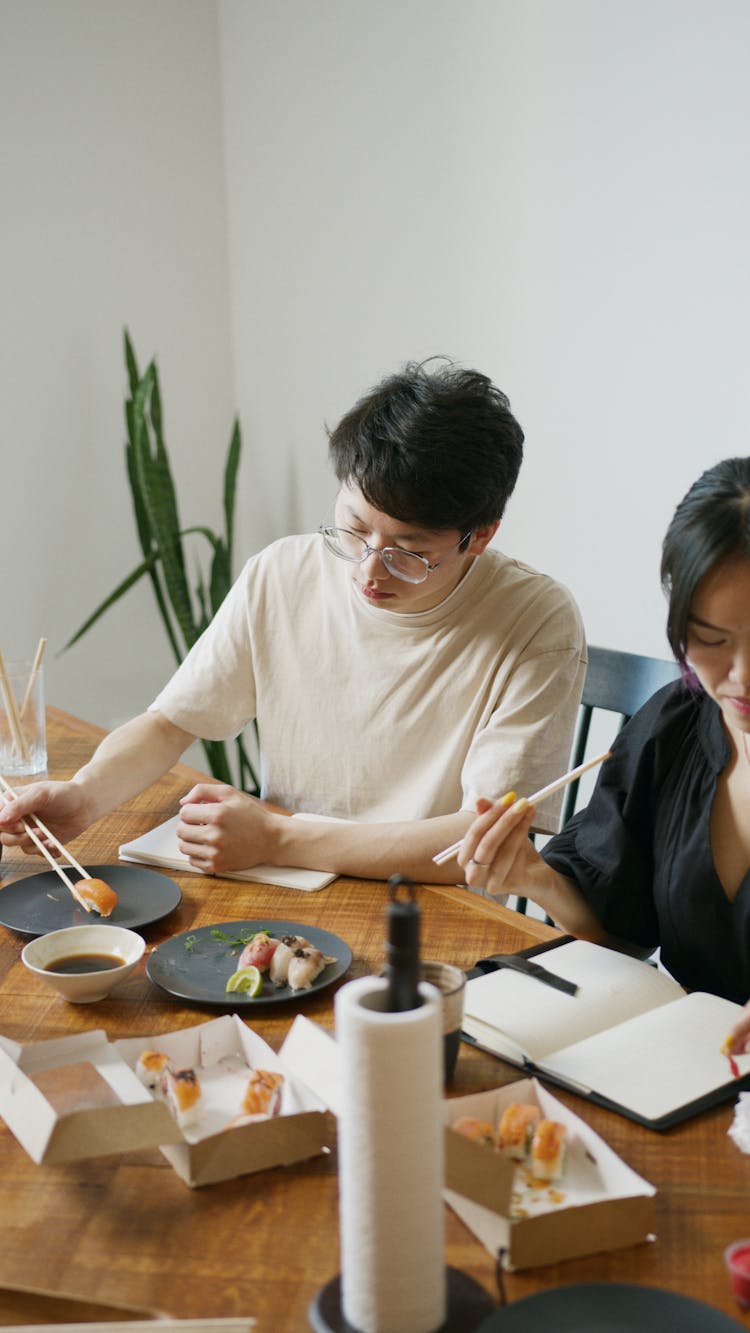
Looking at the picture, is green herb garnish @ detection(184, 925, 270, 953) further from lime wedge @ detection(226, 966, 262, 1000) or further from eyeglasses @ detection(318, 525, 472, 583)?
eyeglasses @ detection(318, 525, 472, 583)

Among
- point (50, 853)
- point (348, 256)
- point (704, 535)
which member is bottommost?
point (50, 853)

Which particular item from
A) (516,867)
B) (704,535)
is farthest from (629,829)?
(704,535)

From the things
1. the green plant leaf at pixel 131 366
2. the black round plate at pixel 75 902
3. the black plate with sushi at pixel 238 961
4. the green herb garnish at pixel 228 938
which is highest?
the green plant leaf at pixel 131 366

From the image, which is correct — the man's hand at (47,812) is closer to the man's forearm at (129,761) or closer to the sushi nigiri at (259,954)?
the man's forearm at (129,761)

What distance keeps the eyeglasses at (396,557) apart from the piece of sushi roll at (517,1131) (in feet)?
3.02

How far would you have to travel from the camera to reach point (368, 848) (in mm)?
1749

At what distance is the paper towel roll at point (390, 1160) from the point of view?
2.61 ft

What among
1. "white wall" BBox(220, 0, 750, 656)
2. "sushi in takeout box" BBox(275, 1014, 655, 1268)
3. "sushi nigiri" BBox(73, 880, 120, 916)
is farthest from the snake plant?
"sushi in takeout box" BBox(275, 1014, 655, 1268)

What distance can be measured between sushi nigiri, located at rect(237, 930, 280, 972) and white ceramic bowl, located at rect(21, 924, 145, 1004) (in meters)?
0.12

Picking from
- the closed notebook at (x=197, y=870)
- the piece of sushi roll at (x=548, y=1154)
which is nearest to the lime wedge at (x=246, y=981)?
the closed notebook at (x=197, y=870)

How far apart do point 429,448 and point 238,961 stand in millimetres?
752

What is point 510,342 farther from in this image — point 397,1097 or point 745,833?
point 397,1097

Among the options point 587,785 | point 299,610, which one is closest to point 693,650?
point 299,610

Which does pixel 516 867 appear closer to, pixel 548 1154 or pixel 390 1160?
pixel 548 1154
